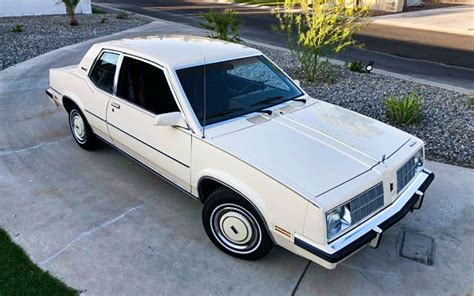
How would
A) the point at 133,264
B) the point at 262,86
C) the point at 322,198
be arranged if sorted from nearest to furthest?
the point at 322,198
the point at 133,264
the point at 262,86

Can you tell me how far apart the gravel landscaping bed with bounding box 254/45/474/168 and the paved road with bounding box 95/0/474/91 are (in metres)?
1.68

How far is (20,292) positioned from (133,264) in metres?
0.85

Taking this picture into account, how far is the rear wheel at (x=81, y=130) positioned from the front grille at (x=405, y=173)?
3669 millimetres

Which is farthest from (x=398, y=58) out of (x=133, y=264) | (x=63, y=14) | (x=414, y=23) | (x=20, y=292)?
(x=63, y=14)

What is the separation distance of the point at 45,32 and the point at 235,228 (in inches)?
505

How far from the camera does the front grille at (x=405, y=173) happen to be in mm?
3428

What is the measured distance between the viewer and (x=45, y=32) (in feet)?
44.4

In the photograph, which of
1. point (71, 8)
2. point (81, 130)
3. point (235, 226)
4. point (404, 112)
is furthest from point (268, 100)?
point (71, 8)

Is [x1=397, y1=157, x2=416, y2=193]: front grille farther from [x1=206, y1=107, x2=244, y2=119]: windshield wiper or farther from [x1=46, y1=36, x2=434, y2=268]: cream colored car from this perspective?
[x1=206, y1=107, x2=244, y2=119]: windshield wiper

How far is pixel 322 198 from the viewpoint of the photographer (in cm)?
285

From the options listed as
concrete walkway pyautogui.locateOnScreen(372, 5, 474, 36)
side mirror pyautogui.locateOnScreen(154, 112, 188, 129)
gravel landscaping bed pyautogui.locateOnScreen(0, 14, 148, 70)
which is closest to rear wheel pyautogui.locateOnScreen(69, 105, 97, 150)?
side mirror pyautogui.locateOnScreen(154, 112, 188, 129)

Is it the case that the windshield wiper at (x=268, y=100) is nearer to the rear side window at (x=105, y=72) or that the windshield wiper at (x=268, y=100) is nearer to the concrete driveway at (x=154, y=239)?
the concrete driveway at (x=154, y=239)

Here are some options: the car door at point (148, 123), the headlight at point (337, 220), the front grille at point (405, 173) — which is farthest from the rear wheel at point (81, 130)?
the front grille at point (405, 173)

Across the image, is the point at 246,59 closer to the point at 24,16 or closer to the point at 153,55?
the point at 153,55
